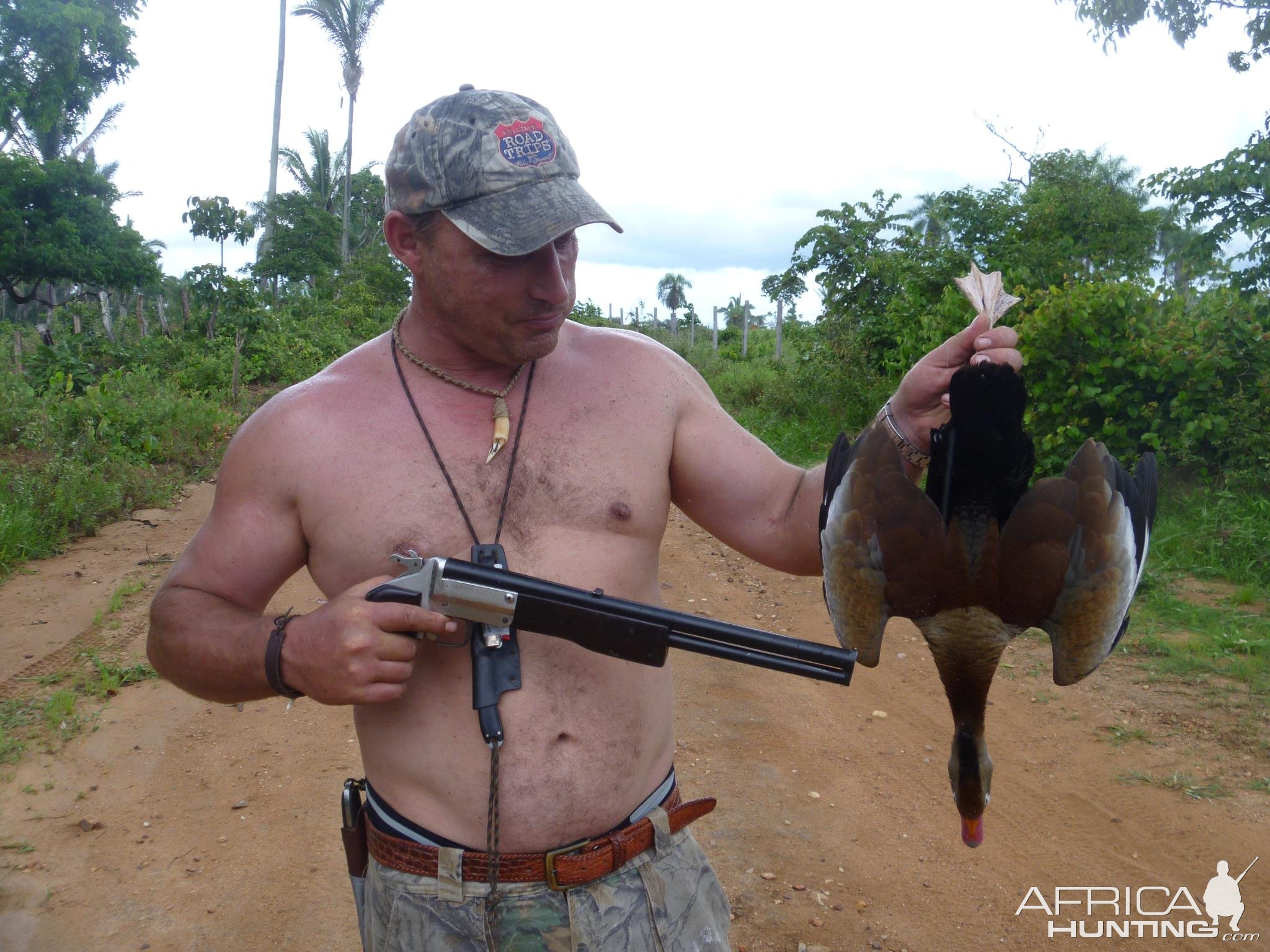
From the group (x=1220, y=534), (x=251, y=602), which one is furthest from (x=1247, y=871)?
(x=251, y=602)

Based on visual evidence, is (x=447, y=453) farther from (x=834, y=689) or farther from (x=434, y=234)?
(x=834, y=689)

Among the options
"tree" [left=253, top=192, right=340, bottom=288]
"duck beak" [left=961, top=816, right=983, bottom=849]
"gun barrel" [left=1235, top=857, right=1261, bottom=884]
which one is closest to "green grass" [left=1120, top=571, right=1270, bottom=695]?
"gun barrel" [left=1235, top=857, right=1261, bottom=884]

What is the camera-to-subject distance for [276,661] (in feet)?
5.85

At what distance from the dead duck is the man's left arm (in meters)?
0.05

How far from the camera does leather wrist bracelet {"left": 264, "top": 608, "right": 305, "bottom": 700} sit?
1783mm

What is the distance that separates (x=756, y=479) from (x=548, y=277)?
661 mm

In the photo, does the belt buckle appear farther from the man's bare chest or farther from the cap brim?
the cap brim

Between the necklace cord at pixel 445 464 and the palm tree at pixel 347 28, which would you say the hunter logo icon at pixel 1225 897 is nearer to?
the necklace cord at pixel 445 464

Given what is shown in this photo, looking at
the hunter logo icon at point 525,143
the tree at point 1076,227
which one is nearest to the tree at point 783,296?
the tree at point 1076,227

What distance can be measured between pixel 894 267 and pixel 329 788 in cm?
892

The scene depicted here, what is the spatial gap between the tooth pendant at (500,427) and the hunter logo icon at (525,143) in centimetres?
51

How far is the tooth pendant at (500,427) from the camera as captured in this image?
1986 millimetres

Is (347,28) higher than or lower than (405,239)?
higher

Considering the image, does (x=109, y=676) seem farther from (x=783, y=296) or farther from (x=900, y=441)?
(x=783, y=296)
